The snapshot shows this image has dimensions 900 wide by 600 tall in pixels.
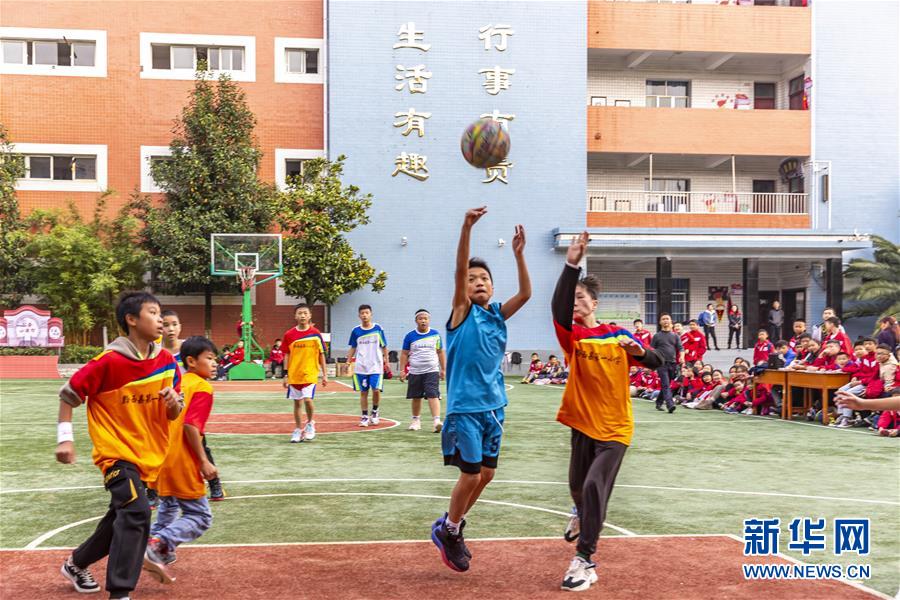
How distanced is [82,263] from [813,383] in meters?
22.2

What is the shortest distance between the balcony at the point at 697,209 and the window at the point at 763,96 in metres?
3.72

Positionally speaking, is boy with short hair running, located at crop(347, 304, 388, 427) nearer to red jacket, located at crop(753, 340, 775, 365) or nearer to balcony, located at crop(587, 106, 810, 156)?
red jacket, located at crop(753, 340, 775, 365)

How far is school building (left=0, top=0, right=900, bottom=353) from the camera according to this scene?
30.6m

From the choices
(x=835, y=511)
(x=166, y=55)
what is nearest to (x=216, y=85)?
(x=166, y=55)

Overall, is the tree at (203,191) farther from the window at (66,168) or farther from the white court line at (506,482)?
the white court line at (506,482)

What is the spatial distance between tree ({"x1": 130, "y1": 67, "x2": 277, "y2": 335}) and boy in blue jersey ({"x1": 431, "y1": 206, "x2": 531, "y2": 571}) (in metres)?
24.1

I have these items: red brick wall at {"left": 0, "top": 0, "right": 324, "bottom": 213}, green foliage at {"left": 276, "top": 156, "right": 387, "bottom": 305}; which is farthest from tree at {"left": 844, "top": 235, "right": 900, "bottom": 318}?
red brick wall at {"left": 0, "top": 0, "right": 324, "bottom": 213}

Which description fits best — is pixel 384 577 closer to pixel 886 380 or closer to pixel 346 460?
pixel 346 460

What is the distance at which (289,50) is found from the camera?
3191cm

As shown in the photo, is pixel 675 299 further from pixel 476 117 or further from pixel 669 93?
pixel 476 117

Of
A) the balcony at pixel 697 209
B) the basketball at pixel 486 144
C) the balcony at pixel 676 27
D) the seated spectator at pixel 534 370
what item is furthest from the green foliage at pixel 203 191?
the basketball at pixel 486 144

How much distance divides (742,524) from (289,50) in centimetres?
2774

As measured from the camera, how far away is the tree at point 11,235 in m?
29.3

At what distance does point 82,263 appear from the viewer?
96.1 feet
